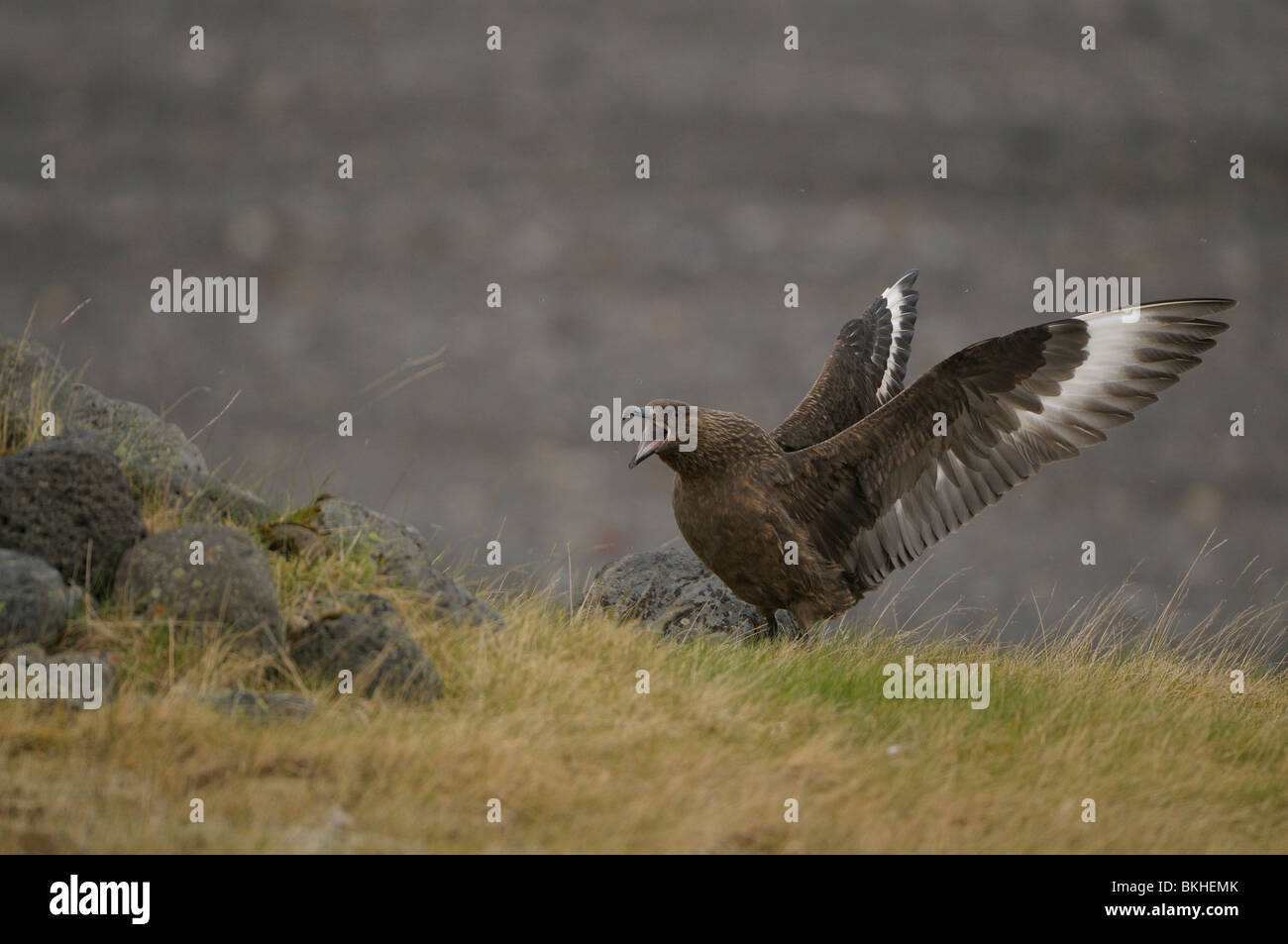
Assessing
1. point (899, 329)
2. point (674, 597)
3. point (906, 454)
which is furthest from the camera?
point (899, 329)

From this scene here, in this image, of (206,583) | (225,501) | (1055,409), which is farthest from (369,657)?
(1055,409)

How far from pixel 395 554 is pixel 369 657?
128 centimetres

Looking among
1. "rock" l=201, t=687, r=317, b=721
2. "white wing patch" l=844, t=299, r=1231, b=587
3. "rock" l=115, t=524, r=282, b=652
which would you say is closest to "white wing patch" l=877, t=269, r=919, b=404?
"white wing patch" l=844, t=299, r=1231, b=587

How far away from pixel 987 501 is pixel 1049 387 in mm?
813

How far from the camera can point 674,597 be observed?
8.29 meters

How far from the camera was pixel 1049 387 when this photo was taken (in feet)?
24.5

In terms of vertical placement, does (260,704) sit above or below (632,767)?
above

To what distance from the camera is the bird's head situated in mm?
7250

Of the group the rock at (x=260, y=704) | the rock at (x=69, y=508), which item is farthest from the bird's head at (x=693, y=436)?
the rock at (x=69, y=508)

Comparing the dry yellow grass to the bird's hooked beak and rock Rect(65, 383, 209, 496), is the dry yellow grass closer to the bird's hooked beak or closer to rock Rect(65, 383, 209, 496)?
the bird's hooked beak

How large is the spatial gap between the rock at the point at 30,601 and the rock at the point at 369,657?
1.03 metres

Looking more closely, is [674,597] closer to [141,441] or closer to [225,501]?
[225,501]
